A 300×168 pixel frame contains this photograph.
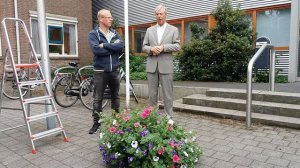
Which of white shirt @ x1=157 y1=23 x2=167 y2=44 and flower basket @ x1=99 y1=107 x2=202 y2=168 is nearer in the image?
flower basket @ x1=99 y1=107 x2=202 y2=168

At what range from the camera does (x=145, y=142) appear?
275 cm

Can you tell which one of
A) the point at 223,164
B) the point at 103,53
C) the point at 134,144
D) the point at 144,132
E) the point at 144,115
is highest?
the point at 103,53

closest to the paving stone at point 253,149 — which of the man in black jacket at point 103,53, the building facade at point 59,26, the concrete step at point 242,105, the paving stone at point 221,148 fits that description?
the paving stone at point 221,148

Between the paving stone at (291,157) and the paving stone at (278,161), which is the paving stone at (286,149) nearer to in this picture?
the paving stone at (291,157)

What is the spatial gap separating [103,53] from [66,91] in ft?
8.78

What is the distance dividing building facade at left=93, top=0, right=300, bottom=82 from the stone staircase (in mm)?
3259

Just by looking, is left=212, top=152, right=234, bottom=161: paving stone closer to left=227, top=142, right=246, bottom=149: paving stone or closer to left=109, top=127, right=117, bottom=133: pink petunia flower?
left=227, top=142, right=246, bottom=149: paving stone

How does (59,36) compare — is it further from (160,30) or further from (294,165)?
(294,165)

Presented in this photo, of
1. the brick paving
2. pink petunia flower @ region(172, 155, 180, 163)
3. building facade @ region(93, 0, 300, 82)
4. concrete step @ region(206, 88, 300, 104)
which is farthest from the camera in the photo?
building facade @ region(93, 0, 300, 82)

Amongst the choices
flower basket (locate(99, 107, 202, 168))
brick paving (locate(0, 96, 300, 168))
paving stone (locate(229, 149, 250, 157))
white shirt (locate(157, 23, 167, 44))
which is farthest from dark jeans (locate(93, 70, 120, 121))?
paving stone (locate(229, 149, 250, 157))

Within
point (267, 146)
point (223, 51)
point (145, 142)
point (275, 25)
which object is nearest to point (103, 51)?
point (145, 142)

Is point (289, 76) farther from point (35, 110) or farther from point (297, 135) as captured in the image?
point (35, 110)

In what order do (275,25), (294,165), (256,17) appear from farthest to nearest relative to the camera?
(256,17) < (275,25) < (294,165)

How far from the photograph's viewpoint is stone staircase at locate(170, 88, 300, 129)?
15.2 ft
